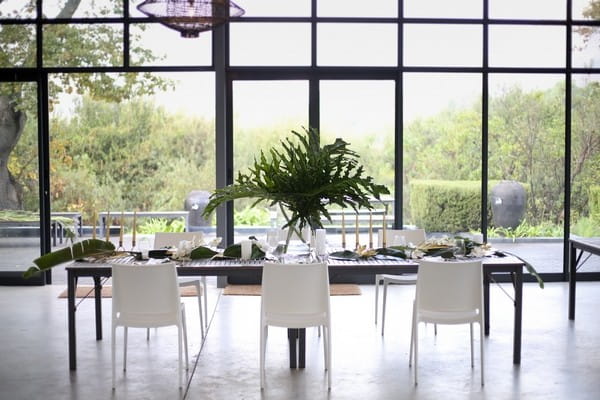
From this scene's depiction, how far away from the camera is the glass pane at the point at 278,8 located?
839cm

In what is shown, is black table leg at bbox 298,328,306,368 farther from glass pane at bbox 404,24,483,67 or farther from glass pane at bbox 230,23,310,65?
glass pane at bbox 404,24,483,67

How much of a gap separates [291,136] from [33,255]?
3105mm

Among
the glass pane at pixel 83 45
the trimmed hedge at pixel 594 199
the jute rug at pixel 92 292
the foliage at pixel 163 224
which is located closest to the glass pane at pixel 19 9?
the glass pane at pixel 83 45

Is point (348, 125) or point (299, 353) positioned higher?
point (348, 125)

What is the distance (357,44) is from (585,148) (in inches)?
108

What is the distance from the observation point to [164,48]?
8.45 m

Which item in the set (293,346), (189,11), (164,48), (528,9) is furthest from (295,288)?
(528,9)

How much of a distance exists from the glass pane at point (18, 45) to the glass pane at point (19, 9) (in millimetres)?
117

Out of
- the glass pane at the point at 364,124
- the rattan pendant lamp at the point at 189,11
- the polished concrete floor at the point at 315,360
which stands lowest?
the polished concrete floor at the point at 315,360

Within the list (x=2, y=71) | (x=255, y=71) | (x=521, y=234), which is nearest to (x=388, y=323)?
(x=521, y=234)

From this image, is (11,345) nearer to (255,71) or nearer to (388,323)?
(388,323)

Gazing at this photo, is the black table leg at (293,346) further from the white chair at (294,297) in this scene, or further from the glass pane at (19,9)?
the glass pane at (19,9)

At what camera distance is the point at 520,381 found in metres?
4.96

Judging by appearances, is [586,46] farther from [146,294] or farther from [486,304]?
[146,294]
